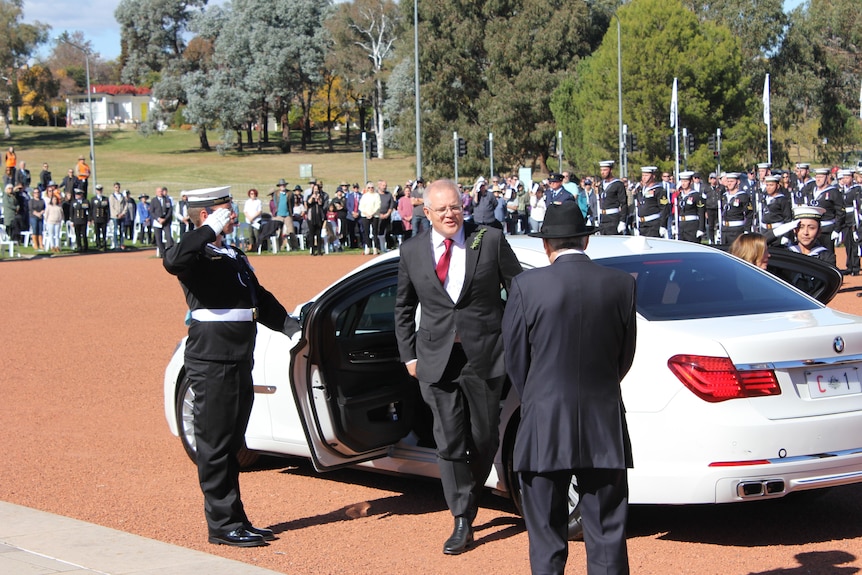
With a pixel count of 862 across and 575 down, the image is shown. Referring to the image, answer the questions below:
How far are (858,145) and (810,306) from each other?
85174 mm

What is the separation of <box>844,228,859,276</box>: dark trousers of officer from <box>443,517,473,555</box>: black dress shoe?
16978 millimetres

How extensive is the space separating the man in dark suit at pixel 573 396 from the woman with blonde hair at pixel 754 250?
341cm

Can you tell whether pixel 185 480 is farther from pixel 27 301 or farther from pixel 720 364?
pixel 27 301

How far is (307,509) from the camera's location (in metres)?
6.76

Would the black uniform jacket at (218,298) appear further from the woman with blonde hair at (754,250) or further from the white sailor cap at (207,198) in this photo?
the woman with blonde hair at (754,250)

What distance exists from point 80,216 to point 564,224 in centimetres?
3198

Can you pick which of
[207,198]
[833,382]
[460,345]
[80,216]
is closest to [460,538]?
[460,345]

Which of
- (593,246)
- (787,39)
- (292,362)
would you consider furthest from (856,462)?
(787,39)

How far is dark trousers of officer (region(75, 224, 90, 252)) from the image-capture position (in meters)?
34.6

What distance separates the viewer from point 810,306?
6.17m

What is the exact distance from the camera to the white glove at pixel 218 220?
19.1 ft

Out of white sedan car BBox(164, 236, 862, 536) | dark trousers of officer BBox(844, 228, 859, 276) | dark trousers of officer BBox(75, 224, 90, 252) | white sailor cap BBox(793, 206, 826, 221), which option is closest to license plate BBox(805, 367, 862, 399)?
white sedan car BBox(164, 236, 862, 536)

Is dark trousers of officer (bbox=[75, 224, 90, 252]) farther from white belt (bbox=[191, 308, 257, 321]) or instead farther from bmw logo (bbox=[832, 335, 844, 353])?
bmw logo (bbox=[832, 335, 844, 353])

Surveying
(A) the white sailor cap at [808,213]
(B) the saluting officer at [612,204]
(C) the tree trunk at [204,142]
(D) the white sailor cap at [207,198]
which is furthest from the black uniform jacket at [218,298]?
(C) the tree trunk at [204,142]
